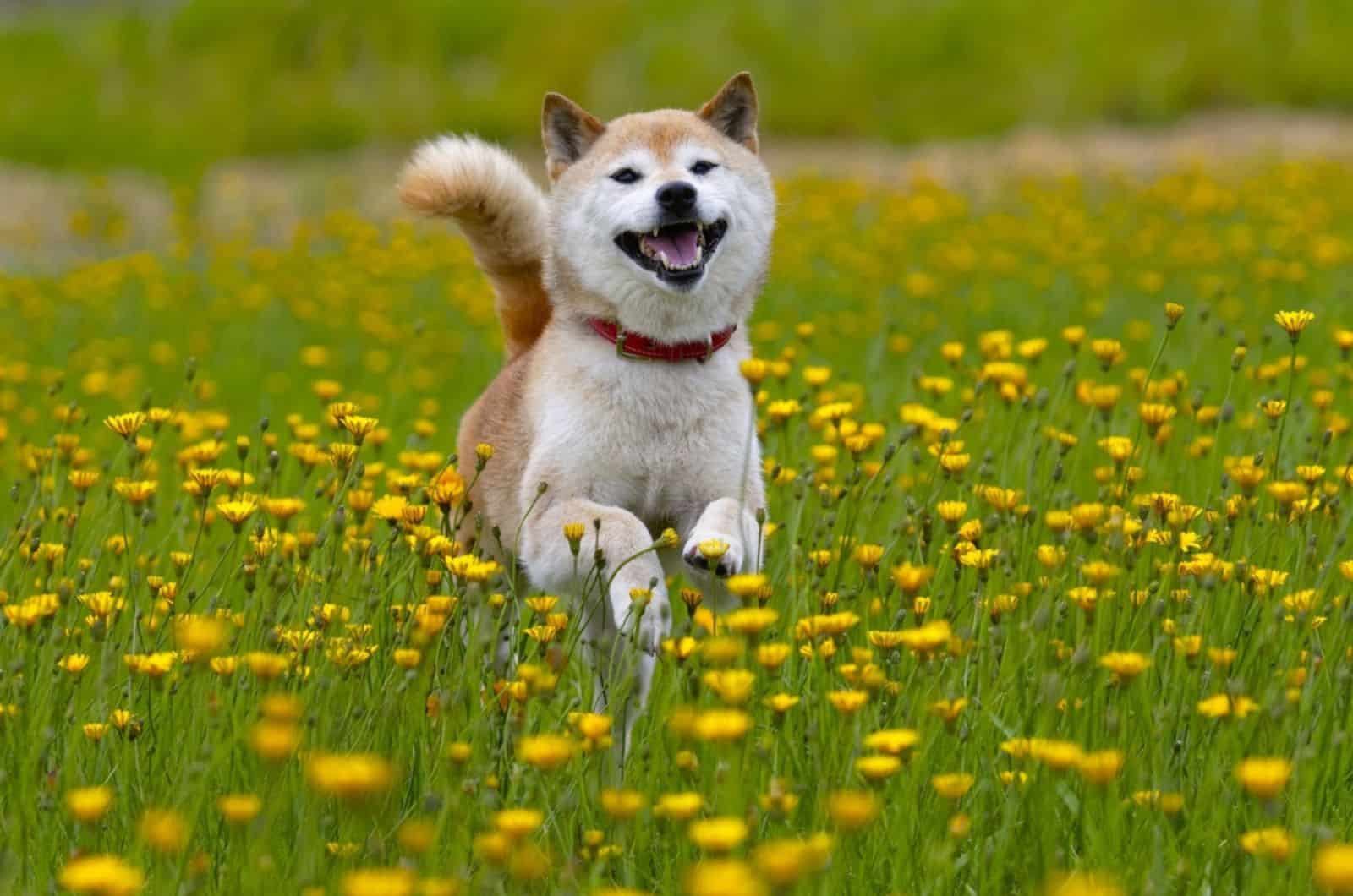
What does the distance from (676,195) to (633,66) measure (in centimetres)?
1115

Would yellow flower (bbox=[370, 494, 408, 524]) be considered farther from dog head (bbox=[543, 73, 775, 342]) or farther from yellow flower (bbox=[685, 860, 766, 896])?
yellow flower (bbox=[685, 860, 766, 896])

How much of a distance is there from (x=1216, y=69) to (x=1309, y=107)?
87 cm

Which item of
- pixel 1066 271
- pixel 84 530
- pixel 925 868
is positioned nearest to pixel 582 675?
pixel 925 868

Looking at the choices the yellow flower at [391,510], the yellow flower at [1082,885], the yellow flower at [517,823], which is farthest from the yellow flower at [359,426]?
the yellow flower at [1082,885]

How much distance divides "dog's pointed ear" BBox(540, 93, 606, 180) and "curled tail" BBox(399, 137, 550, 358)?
0.41ft

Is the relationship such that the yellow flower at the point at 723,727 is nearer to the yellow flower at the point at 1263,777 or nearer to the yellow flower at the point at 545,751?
the yellow flower at the point at 545,751

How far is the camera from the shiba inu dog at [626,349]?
12.3 feet

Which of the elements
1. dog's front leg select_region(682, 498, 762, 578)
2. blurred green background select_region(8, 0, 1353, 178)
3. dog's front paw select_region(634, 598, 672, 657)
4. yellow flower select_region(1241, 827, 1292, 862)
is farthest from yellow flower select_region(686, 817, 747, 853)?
blurred green background select_region(8, 0, 1353, 178)

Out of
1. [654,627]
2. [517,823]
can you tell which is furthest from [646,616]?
[517,823]

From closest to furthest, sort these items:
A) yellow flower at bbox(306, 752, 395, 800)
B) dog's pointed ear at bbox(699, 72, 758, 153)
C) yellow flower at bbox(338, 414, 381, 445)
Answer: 1. yellow flower at bbox(306, 752, 395, 800)
2. yellow flower at bbox(338, 414, 381, 445)
3. dog's pointed ear at bbox(699, 72, 758, 153)

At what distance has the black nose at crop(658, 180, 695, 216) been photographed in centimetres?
389

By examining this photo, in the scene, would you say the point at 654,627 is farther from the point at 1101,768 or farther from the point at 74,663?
the point at 1101,768

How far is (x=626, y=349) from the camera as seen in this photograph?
13.0 ft

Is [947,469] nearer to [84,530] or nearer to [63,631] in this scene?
[63,631]
